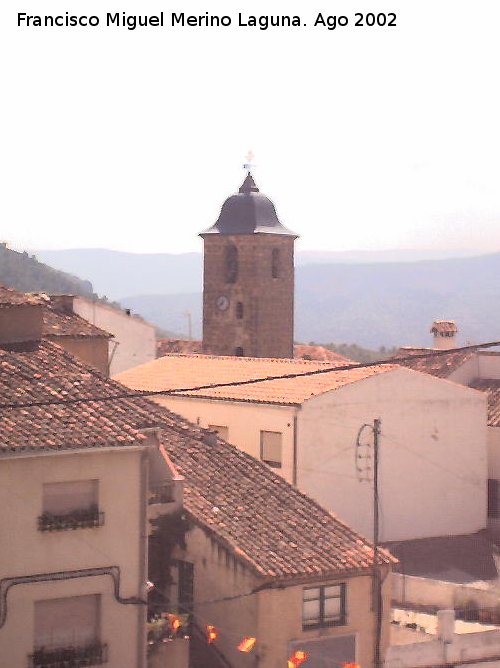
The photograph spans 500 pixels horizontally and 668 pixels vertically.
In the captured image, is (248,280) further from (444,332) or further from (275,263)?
(444,332)

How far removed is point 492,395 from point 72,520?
25913 mm

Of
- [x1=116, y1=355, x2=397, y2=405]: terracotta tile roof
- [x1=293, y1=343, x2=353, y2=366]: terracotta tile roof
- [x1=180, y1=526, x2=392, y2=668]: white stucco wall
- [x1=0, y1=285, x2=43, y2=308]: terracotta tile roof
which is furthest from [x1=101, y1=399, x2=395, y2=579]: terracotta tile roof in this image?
[x1=293, y1=343, x2=353, y2=366]: terracotta tile roof

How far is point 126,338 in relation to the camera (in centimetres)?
5553

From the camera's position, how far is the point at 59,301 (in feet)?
129

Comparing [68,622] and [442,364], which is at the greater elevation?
[442,364]

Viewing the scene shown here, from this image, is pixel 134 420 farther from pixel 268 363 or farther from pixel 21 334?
pixel 268 363

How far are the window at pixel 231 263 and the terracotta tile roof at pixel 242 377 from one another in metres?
16.4

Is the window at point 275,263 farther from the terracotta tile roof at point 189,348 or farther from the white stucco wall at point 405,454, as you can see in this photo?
the white stucco wall at point 405,454

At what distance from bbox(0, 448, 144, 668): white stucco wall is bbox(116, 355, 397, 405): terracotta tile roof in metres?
14.3

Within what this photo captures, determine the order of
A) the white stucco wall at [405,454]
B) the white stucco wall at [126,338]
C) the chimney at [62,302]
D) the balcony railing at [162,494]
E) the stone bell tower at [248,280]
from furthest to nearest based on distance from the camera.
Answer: the stone bell tower at [248,280]
the white stucco wall at [126,338]
the chimney at [62,302]
the white stucco wall at [405,454]
the balcony railing at [162,494]

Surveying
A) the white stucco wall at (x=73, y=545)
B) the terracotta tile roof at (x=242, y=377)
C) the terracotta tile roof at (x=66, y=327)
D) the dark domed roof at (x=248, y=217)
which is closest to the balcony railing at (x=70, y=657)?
the white stucco wall at (x=73, y=545)

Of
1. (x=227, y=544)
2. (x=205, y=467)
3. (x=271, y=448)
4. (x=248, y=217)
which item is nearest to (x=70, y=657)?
(x=227, y=544)

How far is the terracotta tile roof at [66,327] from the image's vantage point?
111 ft

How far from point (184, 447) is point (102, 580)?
23.5 feet
